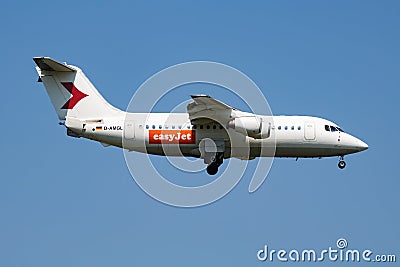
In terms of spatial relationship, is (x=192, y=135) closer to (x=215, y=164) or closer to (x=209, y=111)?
(x=209, y=111)

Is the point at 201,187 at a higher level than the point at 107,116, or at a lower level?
lower

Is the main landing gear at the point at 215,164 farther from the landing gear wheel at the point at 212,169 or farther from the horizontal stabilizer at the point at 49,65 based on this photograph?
the horizontal stabilizer at the point at 49,65

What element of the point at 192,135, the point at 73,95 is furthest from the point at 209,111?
the point at 73,95

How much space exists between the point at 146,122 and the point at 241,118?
4594 mm

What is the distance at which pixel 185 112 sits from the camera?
1243 inches

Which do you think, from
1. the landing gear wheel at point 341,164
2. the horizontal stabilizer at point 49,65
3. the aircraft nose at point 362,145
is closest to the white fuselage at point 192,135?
the landing gear wheel at point 341,164

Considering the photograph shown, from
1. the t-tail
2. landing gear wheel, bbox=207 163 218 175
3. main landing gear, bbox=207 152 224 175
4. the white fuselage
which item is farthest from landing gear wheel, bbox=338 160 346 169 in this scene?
the t-tail

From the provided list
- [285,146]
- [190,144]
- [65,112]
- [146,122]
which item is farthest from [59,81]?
[285,146]

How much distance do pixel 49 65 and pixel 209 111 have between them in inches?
327

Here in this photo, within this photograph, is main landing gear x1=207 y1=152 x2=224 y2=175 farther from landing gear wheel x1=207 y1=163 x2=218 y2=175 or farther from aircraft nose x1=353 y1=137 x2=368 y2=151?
aircraft nose x1=353 y1=137 x2=368 y2=151

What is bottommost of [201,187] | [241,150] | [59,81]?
[201,187]

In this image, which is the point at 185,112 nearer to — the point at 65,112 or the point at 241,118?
the point at 241,118

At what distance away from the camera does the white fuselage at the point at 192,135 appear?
3108cm

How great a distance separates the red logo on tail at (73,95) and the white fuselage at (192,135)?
1.44 m
